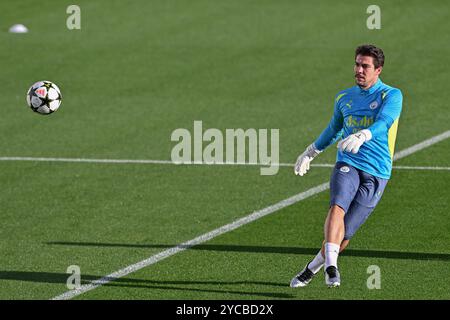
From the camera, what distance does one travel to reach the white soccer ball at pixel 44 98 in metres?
17.6

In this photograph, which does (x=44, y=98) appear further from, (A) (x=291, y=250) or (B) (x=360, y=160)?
(B) (x=360, y=160)

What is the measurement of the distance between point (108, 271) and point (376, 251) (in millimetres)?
3168

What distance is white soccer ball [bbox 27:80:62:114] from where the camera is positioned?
17.6 meters

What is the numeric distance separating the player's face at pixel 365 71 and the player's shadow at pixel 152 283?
2293 mm

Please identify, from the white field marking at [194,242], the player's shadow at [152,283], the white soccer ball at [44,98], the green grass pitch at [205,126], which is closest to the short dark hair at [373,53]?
the green grass pitch at [205,126]

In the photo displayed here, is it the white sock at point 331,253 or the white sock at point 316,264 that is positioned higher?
the white sock at point 331,253

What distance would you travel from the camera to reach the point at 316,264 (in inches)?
515

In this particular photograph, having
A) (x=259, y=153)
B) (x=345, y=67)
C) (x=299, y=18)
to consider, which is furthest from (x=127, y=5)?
(x=259, y=153)

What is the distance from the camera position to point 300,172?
1339 cm

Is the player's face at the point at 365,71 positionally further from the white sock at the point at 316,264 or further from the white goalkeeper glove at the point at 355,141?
the white sock at the point at 316,264

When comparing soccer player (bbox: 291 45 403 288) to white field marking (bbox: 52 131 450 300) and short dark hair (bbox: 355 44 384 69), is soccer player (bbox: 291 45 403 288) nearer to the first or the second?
short dark hair (bbox: 355 44 384 69)

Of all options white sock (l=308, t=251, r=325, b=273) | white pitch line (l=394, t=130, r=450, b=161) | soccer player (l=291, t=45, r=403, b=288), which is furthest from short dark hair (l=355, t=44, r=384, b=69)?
white pitch line (l=394, t=130, r=450, b=161)

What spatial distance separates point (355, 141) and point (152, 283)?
2.82m

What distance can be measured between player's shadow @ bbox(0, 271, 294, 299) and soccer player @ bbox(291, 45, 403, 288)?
424mm
